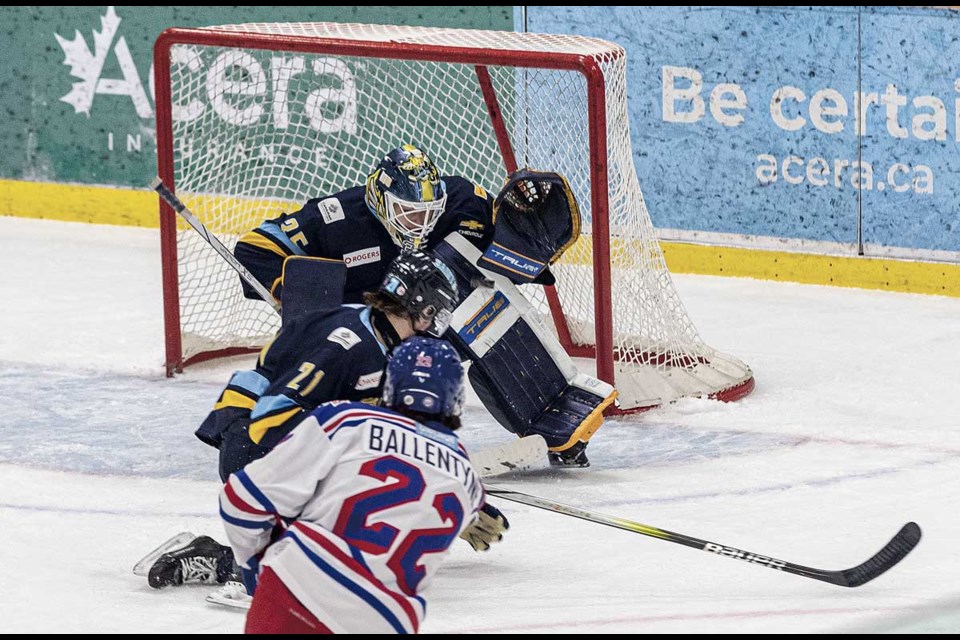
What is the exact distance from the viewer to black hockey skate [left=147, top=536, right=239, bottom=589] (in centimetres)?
362

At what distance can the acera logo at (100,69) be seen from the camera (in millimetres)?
8008

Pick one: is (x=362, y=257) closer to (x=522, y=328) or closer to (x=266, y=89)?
(x=522, y=328)

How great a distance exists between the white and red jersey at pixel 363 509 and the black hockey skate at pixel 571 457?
1.76 m

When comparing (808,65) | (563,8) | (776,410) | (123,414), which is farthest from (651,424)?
(563,8)

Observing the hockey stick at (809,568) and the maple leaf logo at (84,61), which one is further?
the maple leaf logo at (84,61)

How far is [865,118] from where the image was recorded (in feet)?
21.1

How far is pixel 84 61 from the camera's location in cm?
812

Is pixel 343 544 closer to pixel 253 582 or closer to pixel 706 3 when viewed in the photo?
pixel 253 582

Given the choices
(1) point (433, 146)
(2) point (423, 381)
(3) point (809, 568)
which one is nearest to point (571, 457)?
(3) point (809, 568)

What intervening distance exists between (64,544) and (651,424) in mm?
1831

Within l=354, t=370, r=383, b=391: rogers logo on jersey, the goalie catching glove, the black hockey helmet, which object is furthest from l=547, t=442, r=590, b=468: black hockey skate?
l=354, t=370, r=383, b=391: rogers logo on jersey

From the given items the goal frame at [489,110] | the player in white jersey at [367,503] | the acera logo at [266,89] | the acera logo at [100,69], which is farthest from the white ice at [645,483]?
the acera logo at [100,69]

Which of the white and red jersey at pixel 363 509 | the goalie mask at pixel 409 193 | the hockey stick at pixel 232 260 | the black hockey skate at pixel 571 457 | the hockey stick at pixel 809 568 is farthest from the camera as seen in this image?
the hockey stick at pixel 232 260

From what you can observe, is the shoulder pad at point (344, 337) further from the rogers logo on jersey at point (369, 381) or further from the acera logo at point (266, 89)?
the acera logo at point (266, 89)
